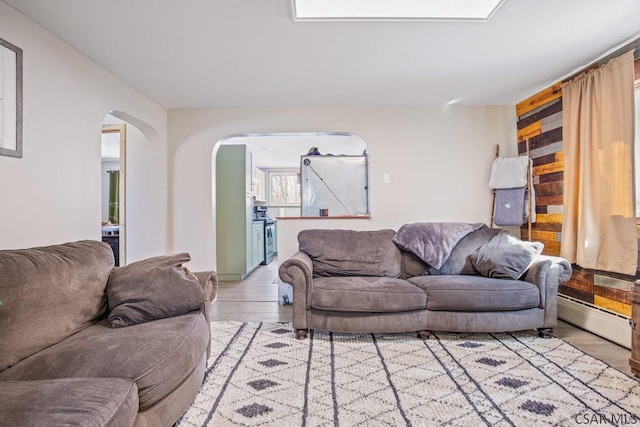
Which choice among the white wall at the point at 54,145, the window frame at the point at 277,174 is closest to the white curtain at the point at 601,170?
the white wall at the point at 54,145

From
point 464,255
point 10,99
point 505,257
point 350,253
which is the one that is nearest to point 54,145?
point 10,99

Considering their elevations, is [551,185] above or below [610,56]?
below

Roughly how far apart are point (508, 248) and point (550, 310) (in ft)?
1.81

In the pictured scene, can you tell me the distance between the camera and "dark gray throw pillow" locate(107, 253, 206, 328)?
68.2 inches

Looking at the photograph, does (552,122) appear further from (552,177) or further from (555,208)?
(555,208)

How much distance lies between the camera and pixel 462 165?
3855mm

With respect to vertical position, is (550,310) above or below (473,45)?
below

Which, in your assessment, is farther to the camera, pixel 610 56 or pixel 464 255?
pixel 464 255

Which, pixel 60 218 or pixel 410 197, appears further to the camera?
pixel 410 197

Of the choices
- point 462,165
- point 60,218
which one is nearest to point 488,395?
point 462,165

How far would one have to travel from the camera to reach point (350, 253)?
10.0 feet

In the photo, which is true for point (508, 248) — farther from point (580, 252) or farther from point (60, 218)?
point (60, 218)

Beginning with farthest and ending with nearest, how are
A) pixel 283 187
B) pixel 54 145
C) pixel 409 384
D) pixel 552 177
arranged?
pixel 283 187
pixel 552 177
pixel 54 145
pixel 409 384

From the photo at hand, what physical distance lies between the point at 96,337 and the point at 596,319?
3.51 metres
